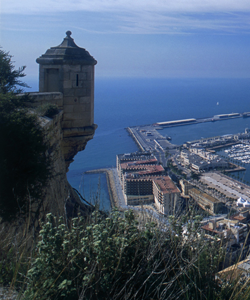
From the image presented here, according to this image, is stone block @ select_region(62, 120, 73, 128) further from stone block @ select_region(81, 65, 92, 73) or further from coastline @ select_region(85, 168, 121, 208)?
coastline @ select_region(85, 168, 121, 208)

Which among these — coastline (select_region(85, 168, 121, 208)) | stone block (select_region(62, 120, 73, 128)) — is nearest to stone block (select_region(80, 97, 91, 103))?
stone block (select_region(62, 120, 73, 128))

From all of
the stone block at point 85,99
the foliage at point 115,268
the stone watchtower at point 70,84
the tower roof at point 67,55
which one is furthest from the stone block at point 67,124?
the foliage at point 115,268

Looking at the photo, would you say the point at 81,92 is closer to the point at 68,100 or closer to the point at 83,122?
the point at 68,100

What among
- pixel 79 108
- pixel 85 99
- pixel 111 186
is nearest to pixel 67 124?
pixel 79 108

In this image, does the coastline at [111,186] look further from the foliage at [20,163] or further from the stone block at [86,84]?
the foliage at [20,163]

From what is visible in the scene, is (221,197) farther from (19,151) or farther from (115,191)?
(19,151)

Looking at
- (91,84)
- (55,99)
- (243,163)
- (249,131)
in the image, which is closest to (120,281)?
(55,99)
